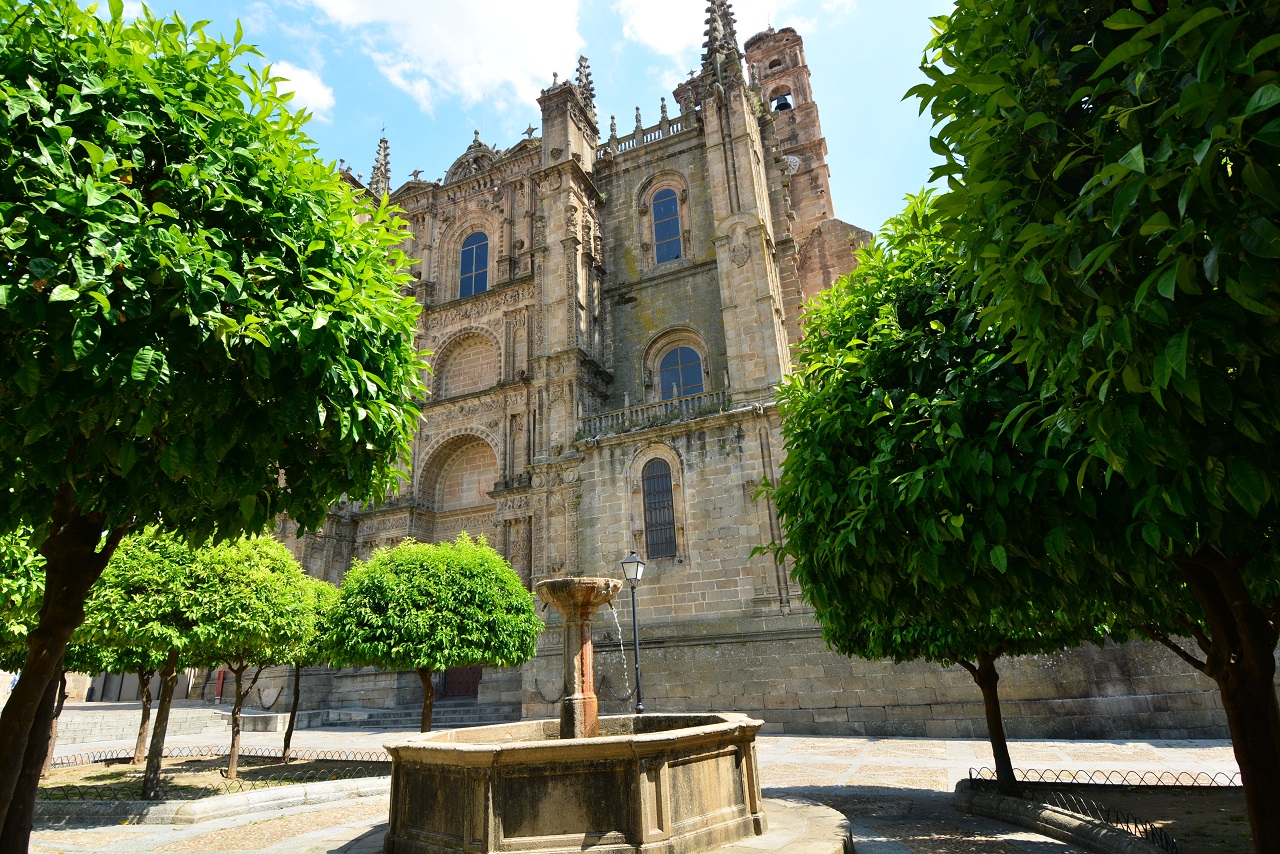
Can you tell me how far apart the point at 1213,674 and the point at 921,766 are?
822 cm

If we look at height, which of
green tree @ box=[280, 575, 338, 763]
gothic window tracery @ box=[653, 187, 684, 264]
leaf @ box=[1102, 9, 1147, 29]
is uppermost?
gothic window tracery @ box=[653, 187, 684, 264]

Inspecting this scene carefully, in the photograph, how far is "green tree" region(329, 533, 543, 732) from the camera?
559 inches

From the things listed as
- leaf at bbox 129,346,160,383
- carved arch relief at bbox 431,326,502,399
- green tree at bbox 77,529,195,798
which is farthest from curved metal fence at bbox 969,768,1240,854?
carved arch relief at bbox 431,326,502,399

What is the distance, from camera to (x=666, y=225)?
26.5 m

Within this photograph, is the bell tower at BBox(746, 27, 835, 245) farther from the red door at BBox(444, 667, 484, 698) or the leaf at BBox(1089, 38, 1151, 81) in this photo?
the leaf at BBox(1089, 38, 1151, 81)

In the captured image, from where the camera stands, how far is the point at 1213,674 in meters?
5.07

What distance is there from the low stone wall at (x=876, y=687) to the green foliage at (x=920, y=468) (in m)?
9.99

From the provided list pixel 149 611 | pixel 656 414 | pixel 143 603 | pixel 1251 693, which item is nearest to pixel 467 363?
pixel 656 414

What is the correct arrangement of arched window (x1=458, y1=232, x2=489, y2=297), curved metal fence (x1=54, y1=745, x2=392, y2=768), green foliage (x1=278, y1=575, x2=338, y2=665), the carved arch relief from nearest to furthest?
green foliage (x1=278, y1=575, x2=338, y2=665), curved metal fence (x1=54, y1=745, x2=392, y2=768), the carved arch relief, arched window (x1=458, y1=232, x2=489, y2=297)

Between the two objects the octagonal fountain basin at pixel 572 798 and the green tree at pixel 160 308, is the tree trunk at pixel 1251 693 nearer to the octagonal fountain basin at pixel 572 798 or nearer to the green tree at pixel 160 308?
the octagonal fountain basin at pixel 572 798

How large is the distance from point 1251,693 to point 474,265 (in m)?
29.0

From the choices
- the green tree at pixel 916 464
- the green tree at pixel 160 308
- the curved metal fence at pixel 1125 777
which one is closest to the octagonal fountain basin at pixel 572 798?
the green tree at pixel 916 464

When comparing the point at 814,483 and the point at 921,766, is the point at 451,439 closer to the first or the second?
the point at 921,766

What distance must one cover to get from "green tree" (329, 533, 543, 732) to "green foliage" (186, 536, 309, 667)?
1.02 meters
